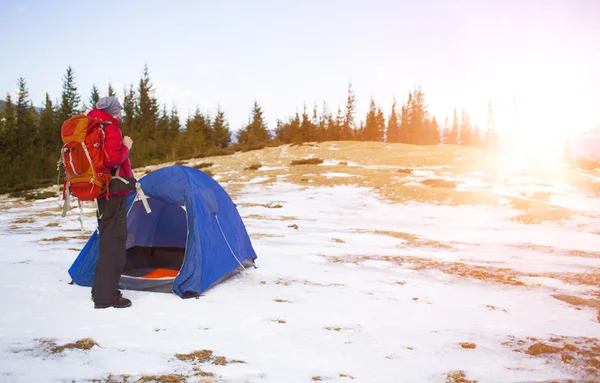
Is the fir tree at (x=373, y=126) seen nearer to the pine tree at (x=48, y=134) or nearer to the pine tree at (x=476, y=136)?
the pine tree at (x=476, y=136)

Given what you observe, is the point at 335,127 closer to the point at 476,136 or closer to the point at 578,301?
the point at 476,136

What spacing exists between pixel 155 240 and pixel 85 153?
3.82 m

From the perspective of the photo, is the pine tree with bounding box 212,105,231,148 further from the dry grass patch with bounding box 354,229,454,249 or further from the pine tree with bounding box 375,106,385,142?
the dry grass patch with bounding box 354,229,454,249

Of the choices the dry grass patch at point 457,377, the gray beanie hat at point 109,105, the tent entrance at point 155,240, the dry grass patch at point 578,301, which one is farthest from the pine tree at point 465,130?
the dry grass patch at point 457,377

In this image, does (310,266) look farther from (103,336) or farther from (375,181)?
(375,181)

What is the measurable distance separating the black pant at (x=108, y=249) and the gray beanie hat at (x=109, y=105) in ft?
3.55

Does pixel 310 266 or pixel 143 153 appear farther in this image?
pixel 143 153

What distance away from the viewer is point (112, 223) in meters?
5.38

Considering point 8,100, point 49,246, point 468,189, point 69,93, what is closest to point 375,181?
point 468,189

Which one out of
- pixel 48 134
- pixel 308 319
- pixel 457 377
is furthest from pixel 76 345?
pixel 48 134

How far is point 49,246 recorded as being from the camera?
30.5ft

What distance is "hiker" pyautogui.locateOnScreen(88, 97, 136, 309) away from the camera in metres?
5.31

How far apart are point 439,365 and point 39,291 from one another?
5.35m

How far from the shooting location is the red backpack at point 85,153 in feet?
16.5
